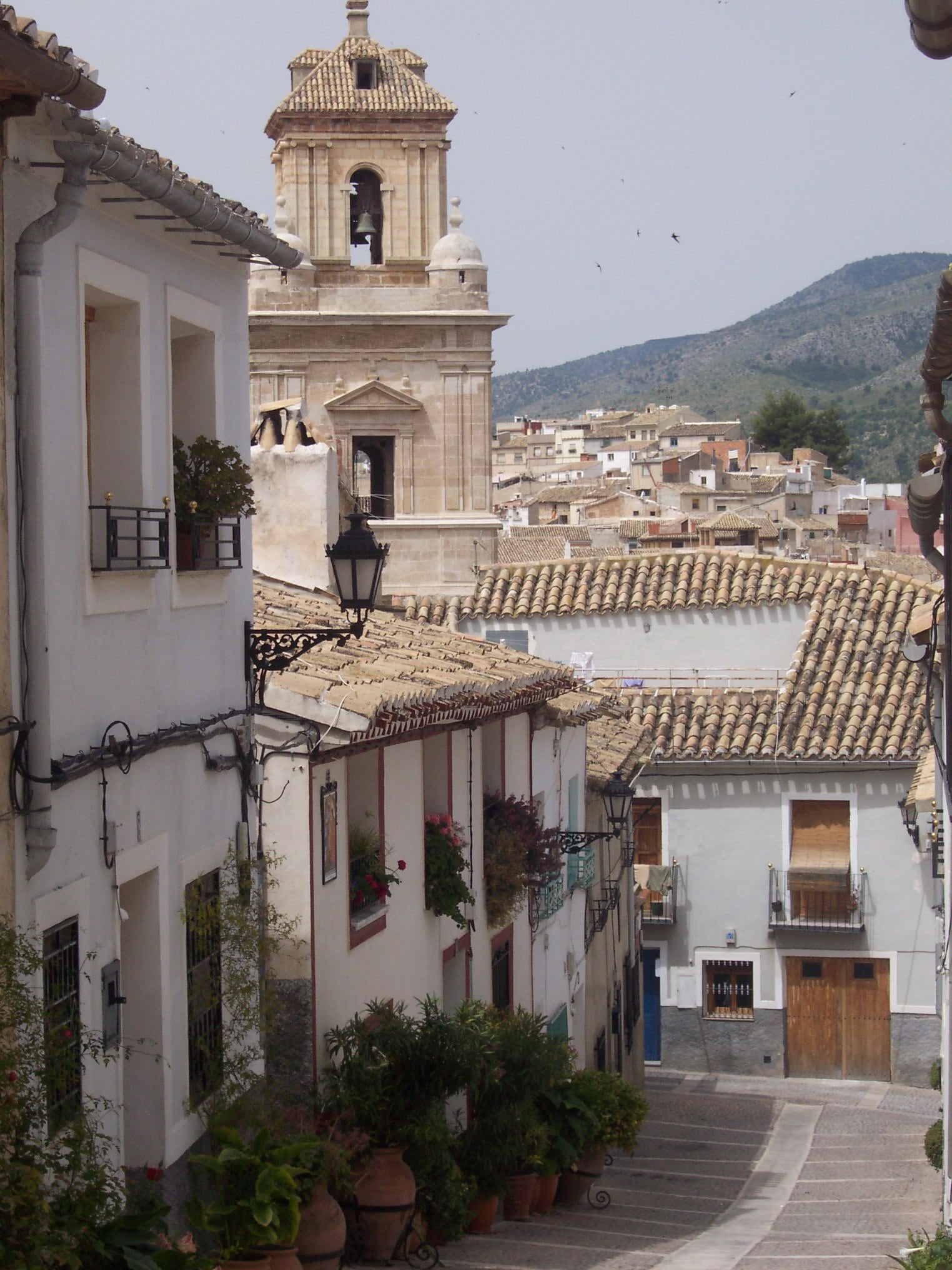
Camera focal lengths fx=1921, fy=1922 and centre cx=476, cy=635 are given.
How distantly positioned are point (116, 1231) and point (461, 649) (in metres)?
8.34

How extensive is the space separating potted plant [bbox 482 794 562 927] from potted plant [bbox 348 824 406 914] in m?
3.75

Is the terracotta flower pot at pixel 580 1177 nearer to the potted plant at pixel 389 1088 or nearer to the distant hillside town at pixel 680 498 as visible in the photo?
the potted plant at pixel 389 1088

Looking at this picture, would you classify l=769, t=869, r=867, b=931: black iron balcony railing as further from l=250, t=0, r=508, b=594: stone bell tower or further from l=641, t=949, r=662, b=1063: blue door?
l=250, t=0, r=508, b=594: stone bell tower

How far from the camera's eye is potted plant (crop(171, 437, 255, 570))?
942cm

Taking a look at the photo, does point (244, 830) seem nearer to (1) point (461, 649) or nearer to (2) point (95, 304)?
(2) point (95, 304)

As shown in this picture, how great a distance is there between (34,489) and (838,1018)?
83.5ft

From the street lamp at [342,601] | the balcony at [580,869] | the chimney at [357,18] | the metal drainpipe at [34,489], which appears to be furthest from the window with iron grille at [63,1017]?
the chimney at [357,18]

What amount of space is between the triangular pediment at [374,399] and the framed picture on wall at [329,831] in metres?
20.5

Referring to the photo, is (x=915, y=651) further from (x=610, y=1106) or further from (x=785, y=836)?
(x=785, y=836)

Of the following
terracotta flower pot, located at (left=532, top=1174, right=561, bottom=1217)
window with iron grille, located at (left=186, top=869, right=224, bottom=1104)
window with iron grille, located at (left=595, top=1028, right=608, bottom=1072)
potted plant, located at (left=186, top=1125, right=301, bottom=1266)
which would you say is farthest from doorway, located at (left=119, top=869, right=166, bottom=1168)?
window with iron grille, located at (left=595, top=1028, right=608, bottom=1072)

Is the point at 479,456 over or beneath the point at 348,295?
beneath

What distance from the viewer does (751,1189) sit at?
19.4 meters

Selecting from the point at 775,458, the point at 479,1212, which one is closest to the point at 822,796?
the point at 479,1212

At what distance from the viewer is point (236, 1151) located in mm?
8648
